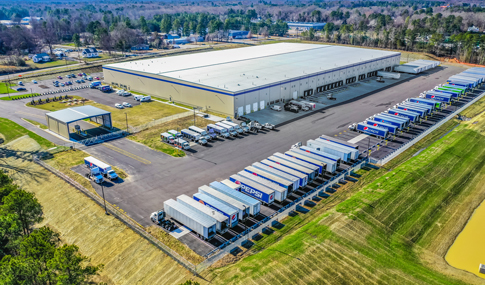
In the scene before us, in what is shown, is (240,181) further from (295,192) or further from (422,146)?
(422,146)

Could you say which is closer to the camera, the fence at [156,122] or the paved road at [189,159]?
the paved road at [189,159]

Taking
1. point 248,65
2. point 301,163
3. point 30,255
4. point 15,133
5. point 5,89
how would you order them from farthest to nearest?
point 5,89
point 248,65
point 15,133
point 301,163
point 30,255

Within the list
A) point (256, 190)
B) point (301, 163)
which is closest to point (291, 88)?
point (301, 163)

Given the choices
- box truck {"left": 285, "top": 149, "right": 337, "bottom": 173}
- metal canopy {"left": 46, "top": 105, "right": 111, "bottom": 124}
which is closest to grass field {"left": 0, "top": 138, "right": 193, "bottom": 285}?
metal canopy {"left": 46, "top": 105, "right": 111, "bottom": 124}

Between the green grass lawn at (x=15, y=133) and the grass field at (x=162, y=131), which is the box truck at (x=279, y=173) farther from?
the green grass lawn at (x=15, y=133)

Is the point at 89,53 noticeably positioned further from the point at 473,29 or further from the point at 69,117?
the point at 473,29

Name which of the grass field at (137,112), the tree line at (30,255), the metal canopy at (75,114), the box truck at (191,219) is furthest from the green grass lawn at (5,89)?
the box truck at (191,219)

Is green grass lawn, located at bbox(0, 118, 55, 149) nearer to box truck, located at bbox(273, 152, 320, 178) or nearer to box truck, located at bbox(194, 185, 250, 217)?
box truck, located at bbox(194, 185, 250, 217)
